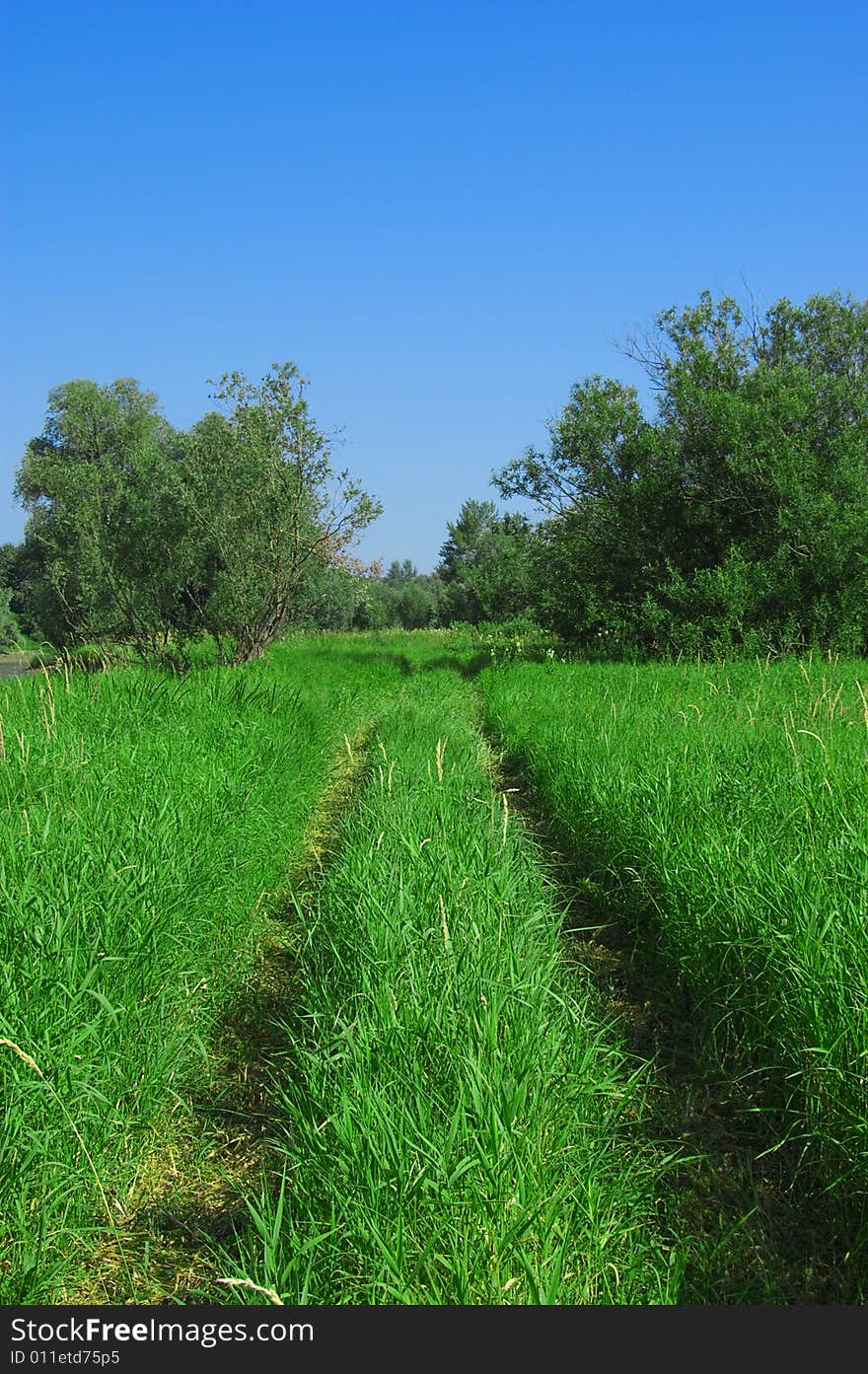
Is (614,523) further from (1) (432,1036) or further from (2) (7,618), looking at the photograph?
(2) (7,618)

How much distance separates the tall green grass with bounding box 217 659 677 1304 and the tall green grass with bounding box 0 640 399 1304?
559 mm

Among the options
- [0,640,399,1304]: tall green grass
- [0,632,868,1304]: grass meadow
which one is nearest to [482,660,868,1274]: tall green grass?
[0,632,868,1304]: grass meadow

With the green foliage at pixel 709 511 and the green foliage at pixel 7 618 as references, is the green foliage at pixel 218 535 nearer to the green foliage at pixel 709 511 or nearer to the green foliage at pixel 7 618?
the green foliage at pixel 709 511

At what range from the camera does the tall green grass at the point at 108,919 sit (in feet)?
Result: 9.88

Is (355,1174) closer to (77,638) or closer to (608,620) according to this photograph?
(608,620)

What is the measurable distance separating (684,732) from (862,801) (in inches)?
96.8

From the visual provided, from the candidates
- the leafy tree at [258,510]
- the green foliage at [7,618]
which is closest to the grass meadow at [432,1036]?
the leafy tree at [258,510]

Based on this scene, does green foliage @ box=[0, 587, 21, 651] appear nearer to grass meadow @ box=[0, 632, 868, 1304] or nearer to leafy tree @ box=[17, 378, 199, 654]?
leafy tree @ box=[17, 378, 199, 654]

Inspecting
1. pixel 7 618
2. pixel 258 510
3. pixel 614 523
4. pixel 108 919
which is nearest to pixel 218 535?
pixel 258 510

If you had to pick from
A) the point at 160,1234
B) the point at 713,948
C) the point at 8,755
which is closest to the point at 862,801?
the point at 713,948

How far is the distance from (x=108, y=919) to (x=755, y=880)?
2986 mm

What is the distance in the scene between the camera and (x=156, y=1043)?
3.82 m

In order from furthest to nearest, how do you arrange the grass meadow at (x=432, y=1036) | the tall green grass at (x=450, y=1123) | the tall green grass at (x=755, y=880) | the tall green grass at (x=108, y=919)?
the tall green grass at (x=755, y=880), the tall green grass at (x=108, y=919), the grass meadow at (x=432, y=1036), the tall green grass at (x=450, y=1123)

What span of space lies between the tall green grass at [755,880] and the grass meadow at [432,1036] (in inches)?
0.8
